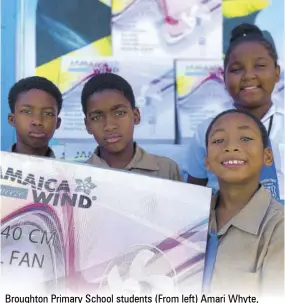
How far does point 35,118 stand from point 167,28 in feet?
3.14

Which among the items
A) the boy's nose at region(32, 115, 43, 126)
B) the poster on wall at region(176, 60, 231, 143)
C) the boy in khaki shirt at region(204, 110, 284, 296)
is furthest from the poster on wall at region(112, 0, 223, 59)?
the boy in khaki shirt at region(204, 110, 284, 296)

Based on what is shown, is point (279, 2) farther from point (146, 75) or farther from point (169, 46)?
point (146, 75)

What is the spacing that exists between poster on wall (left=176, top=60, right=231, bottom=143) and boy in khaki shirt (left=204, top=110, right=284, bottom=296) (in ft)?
3.03

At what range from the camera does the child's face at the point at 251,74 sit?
1.67m

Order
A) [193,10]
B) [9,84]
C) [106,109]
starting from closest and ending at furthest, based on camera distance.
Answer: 1. [106,109]
2. [9,84]
3. [193,10]

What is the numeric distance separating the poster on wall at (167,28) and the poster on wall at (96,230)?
119 centimetres

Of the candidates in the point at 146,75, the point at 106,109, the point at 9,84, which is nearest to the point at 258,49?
the point at 106,109

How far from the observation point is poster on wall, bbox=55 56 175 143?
228 cm

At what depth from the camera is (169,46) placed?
7.62 feet

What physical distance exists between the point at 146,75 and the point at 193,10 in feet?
1.30

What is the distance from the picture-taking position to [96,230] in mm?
1241

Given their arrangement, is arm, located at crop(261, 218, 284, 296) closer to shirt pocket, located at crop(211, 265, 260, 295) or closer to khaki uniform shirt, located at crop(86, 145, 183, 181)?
shirt pocket, located at crop(211, 265, 260, 295)

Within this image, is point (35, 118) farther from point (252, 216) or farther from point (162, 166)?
point (252, 216)

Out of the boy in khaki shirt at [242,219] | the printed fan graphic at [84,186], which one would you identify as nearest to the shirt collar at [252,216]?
the boy in khaki shirt at [242,219]
